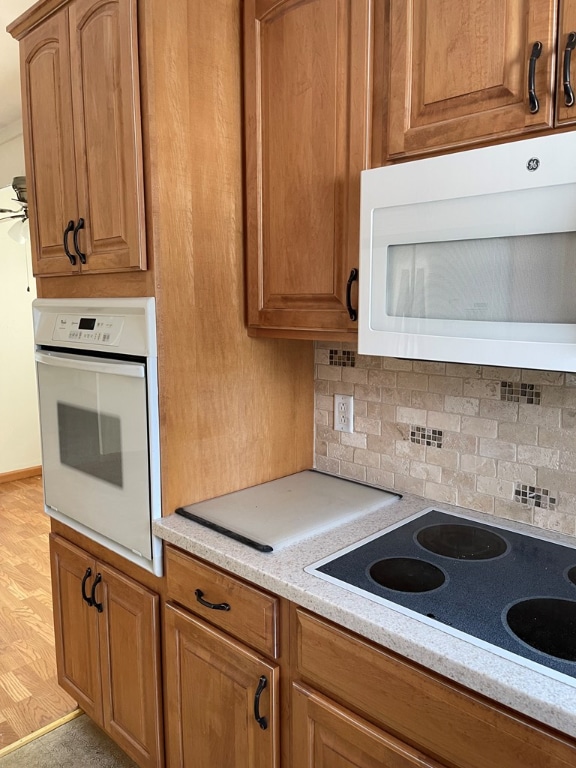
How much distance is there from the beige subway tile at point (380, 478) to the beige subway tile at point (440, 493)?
4.6 inches

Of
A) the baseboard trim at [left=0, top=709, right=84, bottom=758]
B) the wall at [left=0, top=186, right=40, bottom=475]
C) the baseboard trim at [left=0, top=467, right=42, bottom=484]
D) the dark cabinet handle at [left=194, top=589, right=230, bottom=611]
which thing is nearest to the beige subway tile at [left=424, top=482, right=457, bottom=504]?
the dark cabinet handle at [left=194, top=589, right=230, bottom=611]

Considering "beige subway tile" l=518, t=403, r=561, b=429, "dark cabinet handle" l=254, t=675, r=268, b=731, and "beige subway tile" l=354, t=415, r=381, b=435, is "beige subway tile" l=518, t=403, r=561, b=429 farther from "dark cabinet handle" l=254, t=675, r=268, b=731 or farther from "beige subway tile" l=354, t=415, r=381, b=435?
"dark cabinet handle" l=254, t=675, r=268, b=731

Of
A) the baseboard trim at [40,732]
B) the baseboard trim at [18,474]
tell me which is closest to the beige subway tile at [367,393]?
the baseboard trim at [40,732]

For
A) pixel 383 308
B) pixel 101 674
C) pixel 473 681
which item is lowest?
pixel 101 674

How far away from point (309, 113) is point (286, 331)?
1.77 ft

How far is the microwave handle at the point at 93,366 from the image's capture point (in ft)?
4.96

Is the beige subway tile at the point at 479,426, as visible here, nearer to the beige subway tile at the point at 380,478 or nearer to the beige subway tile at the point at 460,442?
the beige subway tile at the point at 460,442

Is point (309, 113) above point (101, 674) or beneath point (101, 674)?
above

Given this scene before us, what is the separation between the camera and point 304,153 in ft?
4.77

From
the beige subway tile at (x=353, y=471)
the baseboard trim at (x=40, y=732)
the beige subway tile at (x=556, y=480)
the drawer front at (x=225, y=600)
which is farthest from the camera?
the baseboard trim at (x=40, y=732)

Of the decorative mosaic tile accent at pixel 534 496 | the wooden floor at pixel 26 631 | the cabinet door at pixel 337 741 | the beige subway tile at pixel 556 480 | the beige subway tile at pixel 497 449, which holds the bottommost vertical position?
the wooden floor at pixel 26 631

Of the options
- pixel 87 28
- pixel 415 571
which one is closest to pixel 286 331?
pixel 415 571

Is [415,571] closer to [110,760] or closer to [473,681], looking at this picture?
[473,681]

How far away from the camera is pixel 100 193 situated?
5.19 feet
